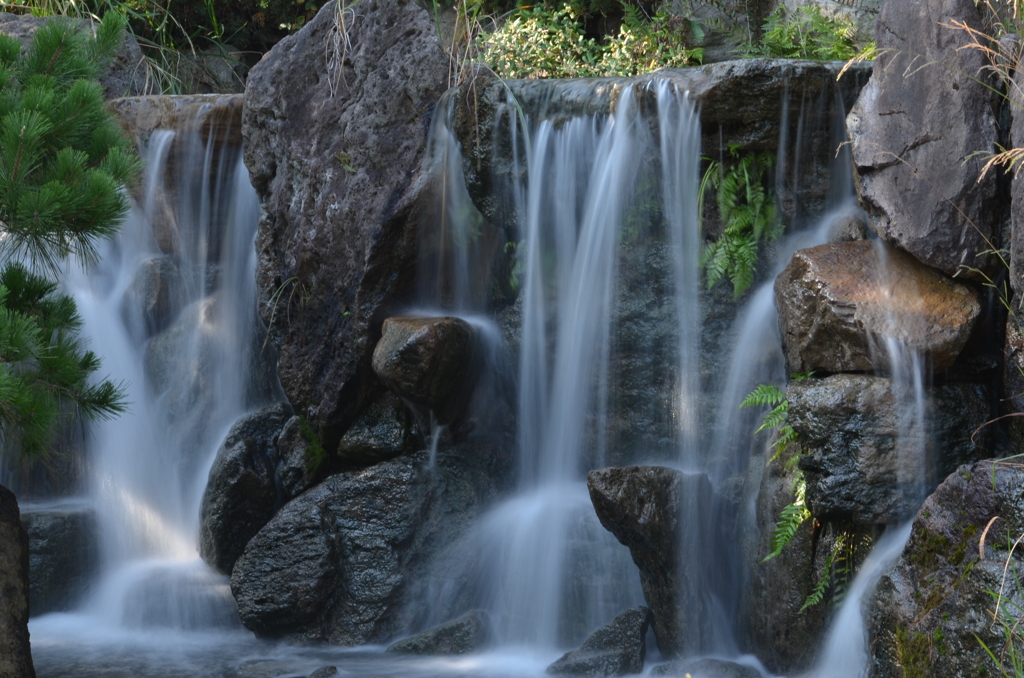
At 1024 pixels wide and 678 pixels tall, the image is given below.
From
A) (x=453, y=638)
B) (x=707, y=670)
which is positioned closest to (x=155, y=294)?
(x=453, y=638)

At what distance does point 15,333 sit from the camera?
11.9 feet

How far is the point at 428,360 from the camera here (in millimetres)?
5965

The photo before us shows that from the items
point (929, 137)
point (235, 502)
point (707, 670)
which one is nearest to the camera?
point (929, 137)

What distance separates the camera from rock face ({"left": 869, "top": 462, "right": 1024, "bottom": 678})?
323 cm

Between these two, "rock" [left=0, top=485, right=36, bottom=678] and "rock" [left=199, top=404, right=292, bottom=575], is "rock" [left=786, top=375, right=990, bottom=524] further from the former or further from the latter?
"rock" [left=199, top=404, right=292, bottom=575]

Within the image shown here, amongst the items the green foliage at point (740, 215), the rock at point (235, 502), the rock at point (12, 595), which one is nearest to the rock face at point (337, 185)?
the rock at point (235, 502)

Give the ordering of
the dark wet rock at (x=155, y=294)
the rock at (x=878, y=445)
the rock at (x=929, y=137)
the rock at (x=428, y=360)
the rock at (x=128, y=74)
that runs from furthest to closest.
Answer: the rock at (x=128, y=74)
the dark wet rock at (x=155, y=294)
the rock at (x=428, y=360)
the rock at (x=929, y=137)
the rock at (x=878, y=445)

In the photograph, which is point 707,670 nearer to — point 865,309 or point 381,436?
point 865,309

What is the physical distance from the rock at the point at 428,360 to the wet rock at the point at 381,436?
237 mm

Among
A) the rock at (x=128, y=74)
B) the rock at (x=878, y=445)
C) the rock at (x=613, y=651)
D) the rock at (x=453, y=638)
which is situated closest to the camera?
the rock at (x=878, y=445)

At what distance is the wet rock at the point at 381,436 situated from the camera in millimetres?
6309

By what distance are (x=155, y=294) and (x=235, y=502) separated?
2426 mm

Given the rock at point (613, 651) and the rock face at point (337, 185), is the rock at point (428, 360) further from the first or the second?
the rock at point (613, 651)

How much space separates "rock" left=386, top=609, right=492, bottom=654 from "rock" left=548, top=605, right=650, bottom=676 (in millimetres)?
645
